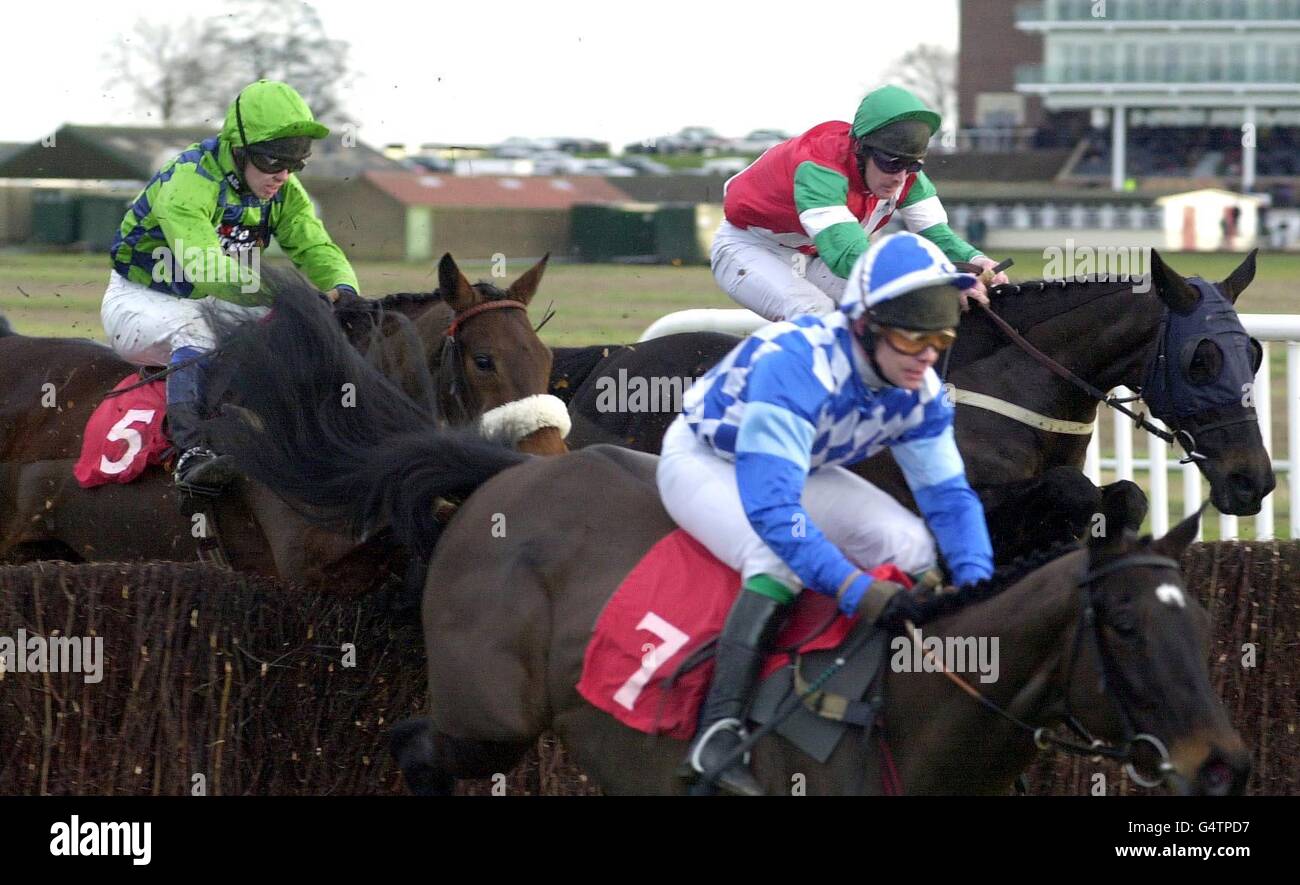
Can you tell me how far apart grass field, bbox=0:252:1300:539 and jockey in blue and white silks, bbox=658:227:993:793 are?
307 centimetres

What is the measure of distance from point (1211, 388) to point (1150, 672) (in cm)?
207

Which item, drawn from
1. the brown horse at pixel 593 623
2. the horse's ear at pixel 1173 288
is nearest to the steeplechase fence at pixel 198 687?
the brown horse at pixel 593 623

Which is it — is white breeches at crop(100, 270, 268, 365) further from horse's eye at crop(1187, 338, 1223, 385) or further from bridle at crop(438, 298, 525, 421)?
horse's eye at crop(1187, 338, 1223, 385)

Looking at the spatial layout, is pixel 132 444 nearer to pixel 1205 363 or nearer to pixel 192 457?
pixel 192 457

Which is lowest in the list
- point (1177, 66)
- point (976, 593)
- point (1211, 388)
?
point (976, 593)

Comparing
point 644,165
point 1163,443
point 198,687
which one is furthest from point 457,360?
point 644,165

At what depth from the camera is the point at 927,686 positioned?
295cm

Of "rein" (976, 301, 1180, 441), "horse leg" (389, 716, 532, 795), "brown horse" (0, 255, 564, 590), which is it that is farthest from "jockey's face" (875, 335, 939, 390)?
"rein" (976, 301, 1180, 441)

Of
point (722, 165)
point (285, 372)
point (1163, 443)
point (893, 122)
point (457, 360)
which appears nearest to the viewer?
point (285, 372)

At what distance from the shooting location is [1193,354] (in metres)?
4.52

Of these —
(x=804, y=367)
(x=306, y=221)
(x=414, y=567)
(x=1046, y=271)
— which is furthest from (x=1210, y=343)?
(x=306, y=221)

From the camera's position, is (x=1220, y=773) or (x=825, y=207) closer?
(x=1220, y=773)

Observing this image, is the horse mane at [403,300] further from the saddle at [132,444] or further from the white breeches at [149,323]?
the saddle at [132,444]

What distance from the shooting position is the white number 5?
Answer: 16.0 ft
